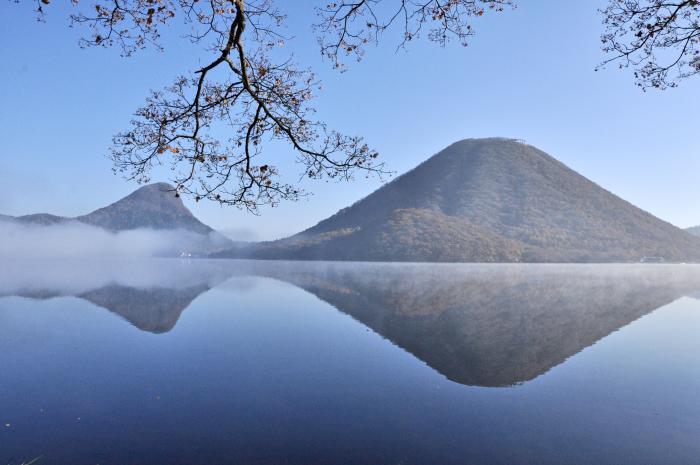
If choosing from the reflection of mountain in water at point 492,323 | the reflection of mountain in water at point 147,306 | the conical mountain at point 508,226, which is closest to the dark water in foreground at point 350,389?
the reflection of mountain in water at point 492,323

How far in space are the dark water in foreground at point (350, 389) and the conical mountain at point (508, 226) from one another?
121m

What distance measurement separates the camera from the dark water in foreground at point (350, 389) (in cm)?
747

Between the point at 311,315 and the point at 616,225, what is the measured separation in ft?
530

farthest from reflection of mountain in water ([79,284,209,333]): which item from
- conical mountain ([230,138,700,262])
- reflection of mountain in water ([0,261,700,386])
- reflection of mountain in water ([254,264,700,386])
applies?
conical mountain ([230,138,700,262])

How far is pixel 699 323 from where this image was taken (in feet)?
72.1

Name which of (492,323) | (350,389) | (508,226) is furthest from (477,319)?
(508,226)

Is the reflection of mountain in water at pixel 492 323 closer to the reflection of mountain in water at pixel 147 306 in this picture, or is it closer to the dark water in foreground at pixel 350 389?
the dark water in foreground at pixel 350 389

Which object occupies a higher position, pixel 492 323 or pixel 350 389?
pixel 492 323

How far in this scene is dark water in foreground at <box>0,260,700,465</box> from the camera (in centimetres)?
747

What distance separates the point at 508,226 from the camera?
525ft

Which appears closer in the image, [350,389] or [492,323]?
[350,389]

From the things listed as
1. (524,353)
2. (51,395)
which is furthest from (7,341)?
(524,353)

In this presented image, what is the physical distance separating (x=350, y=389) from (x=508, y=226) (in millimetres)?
159261

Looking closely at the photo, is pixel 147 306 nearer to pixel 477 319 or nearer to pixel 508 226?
pixel 477 319
